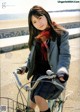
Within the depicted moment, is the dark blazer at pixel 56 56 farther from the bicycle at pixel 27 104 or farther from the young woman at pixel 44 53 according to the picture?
the bicycle at pixel 27 104

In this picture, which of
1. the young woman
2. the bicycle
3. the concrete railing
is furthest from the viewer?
the concrete railing

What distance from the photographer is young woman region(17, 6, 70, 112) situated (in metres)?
2.29

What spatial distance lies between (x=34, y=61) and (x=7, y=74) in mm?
3223

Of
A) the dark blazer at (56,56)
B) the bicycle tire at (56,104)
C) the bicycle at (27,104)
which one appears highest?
the dark blazer at (56,56)

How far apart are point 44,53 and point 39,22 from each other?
0.22 metres

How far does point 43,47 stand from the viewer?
2.40m

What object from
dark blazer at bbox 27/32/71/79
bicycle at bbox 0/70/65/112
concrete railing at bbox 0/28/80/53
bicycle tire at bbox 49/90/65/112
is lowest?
concrete railing at bbox 0/28/80/53

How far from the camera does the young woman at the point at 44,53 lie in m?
2.29

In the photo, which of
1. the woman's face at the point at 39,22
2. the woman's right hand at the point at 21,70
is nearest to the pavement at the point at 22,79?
the woman's right hand at the point at 21,70

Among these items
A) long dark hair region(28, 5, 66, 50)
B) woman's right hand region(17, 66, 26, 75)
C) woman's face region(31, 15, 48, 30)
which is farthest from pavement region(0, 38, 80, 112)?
woman's face region(31, 15, 48, 30)

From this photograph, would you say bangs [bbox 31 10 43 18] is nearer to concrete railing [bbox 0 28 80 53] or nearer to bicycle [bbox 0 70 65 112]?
bicycle [bbox 0 70 65 112]

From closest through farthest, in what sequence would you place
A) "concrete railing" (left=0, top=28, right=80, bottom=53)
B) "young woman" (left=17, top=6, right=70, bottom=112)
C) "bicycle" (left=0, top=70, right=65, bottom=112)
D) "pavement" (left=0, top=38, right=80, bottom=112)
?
"bicycle" (left=0, top=70, right=65, bottom=112)
"young woman" (left=17, top=6, right=70, bottom=112)
"pavement" (left=0, top=38, right=80, bottom=112)
"concrete railing" (left=0, top=28, right=80, bottom=53)

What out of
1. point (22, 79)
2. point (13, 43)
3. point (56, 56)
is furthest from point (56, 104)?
point (13, 43)

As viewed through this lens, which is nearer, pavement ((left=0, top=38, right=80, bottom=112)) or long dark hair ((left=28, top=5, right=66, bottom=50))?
long dark hair ((left=28, top=5, right=66, bottom=50))
